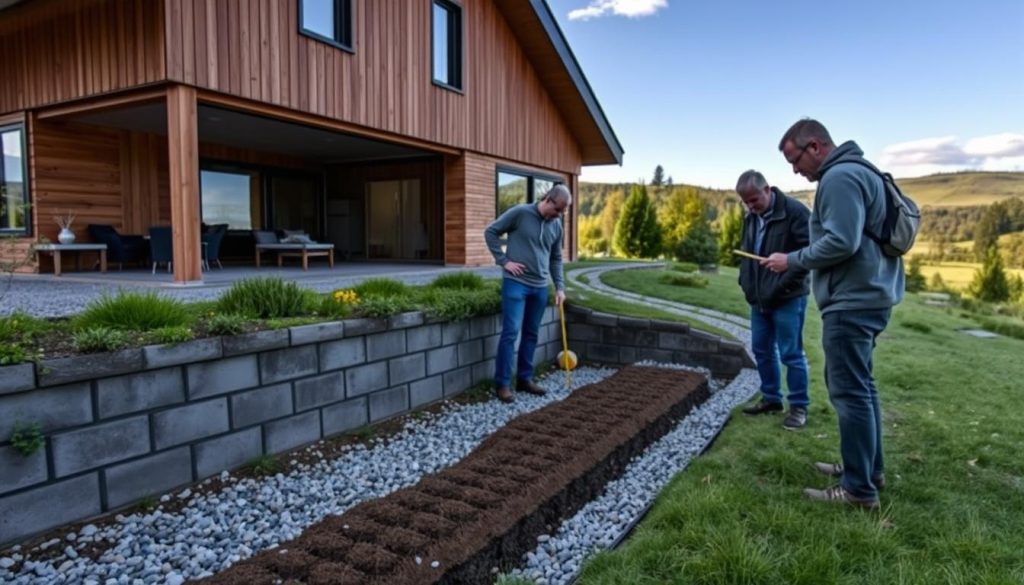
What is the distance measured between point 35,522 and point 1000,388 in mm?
5769

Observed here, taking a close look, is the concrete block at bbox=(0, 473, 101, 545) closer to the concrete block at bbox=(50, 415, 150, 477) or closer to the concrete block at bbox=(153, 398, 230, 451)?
the concrete block at bbox=(50, 415, 150, 477)

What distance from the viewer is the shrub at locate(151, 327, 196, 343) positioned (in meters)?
2.58

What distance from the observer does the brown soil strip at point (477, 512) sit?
1.79m

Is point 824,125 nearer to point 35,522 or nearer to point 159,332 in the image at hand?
point 159,332

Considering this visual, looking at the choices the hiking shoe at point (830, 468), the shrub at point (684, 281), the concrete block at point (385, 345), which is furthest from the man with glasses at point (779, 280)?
the shrub at point (684, 281)

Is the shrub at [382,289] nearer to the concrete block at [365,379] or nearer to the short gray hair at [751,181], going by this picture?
the concrete block at [365,379]

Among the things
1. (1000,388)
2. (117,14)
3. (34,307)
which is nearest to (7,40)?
(117,14)

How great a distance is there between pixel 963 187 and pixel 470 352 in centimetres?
7745

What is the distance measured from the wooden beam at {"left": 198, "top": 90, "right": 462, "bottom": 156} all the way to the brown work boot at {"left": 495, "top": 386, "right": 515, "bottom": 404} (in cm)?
450

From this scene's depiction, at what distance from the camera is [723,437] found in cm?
333

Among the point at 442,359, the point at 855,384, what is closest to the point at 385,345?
the point at 442,359

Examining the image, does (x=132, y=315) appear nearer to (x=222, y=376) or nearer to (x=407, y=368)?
(x=222, y=376)

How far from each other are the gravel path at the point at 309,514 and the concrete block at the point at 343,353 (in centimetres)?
46

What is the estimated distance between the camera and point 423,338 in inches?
162
